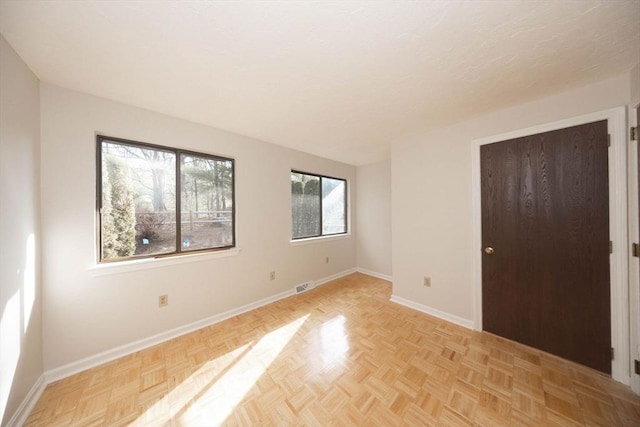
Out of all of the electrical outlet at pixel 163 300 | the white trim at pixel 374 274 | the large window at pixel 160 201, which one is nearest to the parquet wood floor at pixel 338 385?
the electrical outlet at pixel 163 300

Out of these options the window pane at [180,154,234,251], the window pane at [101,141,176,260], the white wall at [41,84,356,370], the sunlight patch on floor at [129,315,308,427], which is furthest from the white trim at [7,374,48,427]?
the window pane at [180,154,234,251]

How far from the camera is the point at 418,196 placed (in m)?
Answer: 2.75

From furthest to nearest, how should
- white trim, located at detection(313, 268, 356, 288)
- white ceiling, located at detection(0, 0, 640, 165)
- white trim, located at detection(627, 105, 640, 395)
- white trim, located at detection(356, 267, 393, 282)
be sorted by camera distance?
white trim, located at detection(356, 267, 393, 282), white trim, located at detection(313, 268, 356, 288), white trim, located at detection(627, 105, 640, 395), white ceiling, located at detection(0, 0, 640, 165)

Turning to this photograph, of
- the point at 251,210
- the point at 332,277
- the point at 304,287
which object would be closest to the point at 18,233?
the point at 251,210

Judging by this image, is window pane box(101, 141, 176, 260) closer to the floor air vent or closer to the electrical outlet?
the electrical outlet

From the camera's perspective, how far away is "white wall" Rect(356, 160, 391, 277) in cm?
399

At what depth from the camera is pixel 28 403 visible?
53.9 inches

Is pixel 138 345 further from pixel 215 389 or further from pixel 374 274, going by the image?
pixel 374 274

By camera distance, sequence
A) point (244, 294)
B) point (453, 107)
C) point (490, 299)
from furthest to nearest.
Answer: point (244, 294) < point (490, 299) < point (453, 107)

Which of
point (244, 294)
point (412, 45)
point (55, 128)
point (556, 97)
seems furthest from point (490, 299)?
point (55, 128)

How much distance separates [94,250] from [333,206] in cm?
333

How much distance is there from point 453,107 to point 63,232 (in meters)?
3.54

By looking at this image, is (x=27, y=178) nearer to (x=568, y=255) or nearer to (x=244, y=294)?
(x=244, y=294)

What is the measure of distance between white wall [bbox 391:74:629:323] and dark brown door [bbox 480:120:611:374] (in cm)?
18
